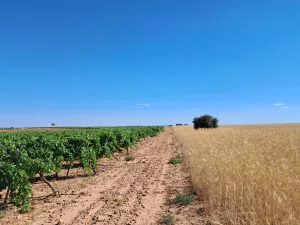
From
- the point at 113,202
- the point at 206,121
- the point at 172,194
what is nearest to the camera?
the point at 113,202

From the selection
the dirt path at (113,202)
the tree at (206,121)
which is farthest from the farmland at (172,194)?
the tree at (206,121)

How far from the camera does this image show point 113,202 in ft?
24.9

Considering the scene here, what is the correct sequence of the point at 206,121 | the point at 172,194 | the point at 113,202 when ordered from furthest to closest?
the point at 206,121
the point at 172,194
the point at 113,202

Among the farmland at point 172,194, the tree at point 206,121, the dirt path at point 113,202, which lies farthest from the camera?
the tree at point 206,121

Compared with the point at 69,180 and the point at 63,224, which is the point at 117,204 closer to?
the point at 63,224

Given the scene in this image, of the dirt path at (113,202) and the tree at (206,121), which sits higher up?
the tree at (206,121)

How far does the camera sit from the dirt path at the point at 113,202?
20.5ft

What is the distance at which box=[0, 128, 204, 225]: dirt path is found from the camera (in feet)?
20.5

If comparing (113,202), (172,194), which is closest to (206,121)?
(172,194)

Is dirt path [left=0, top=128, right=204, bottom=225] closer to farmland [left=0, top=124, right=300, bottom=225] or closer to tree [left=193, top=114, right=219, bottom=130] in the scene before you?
farmland [left=0, top=124, right=300, bottom=225]

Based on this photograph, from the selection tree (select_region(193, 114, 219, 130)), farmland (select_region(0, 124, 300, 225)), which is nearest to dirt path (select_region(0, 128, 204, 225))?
farmland (select_region(0, 124, 300, 225))

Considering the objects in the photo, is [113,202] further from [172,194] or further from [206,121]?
[206,121]

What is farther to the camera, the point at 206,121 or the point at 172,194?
the point at 206,121

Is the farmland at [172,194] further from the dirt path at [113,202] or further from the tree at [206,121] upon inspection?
the tree at [206,121]
